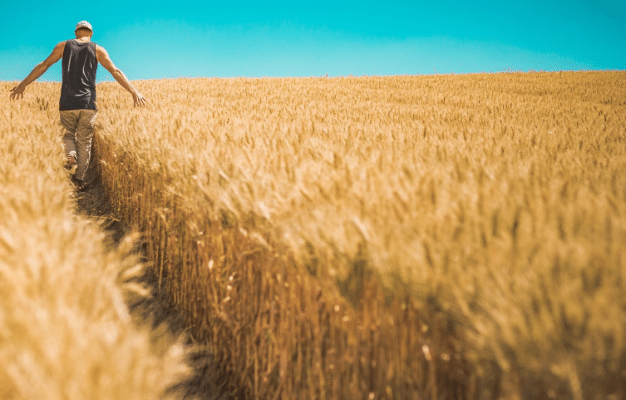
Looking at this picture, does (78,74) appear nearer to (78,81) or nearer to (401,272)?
(78,81)

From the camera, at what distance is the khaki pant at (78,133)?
16.9ft

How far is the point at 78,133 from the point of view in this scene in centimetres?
522

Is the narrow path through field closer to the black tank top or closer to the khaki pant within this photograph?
the khaki pant

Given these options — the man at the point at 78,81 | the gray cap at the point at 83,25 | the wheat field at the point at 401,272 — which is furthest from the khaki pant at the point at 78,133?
the wheat field at the point at 401,272

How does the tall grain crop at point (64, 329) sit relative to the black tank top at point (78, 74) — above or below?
below

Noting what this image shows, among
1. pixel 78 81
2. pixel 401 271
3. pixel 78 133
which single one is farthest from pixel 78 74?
pixel 401 271

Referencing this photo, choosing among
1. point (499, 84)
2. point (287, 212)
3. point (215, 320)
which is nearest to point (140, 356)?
point (287, 212)

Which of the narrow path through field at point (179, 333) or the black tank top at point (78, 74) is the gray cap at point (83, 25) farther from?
the narrow path through field at point (179, 333)

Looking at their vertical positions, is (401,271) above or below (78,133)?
below

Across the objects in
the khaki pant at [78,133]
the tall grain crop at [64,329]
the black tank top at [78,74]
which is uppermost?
the black tank top at [78,74]

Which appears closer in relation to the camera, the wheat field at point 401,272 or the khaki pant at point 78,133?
the wheat field at point 401,272

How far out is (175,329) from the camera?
255cm

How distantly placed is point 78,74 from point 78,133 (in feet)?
2.54

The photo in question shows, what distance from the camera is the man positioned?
4.88 metres
